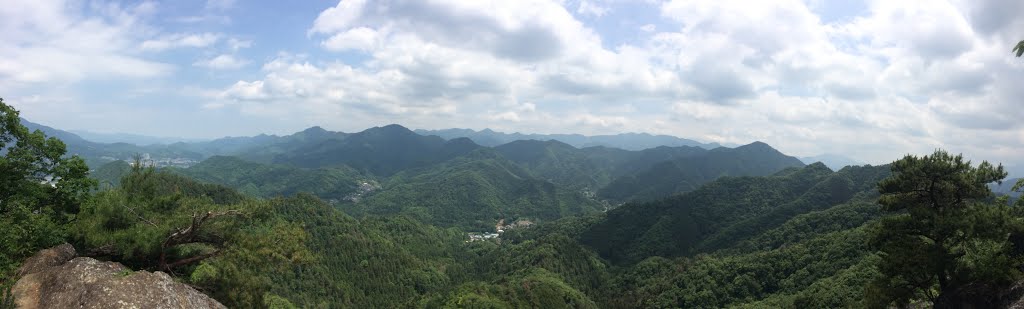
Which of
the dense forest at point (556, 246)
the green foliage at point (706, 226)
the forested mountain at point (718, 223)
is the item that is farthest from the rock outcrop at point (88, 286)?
the forested mountain at point (718, 223)

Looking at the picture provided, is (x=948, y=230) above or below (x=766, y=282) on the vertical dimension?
above

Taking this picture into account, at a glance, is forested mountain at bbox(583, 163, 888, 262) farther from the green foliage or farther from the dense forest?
the dense forest

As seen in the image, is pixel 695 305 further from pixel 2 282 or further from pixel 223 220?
pixel 2 282

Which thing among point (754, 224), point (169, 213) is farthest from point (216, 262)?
point (754, 224)

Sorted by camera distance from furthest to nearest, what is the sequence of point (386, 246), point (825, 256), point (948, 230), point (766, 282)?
point (386, 246), point (766, 282), point (825, 256), point (948, 230)

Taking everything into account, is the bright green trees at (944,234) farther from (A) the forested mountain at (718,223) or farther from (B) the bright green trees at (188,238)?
(A) the forested mountain at (718,223)

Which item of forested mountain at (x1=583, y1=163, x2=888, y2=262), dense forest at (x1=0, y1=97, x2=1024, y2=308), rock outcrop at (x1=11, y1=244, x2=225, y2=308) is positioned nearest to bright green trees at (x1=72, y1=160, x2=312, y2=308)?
dense forest at (x1=0, y1=97, x2=1024, y2=308)

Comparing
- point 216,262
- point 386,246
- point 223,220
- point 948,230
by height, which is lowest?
point 386,246

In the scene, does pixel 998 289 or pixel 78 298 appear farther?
pixel 998 289
